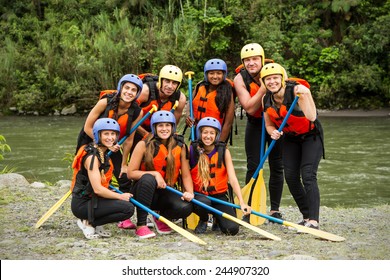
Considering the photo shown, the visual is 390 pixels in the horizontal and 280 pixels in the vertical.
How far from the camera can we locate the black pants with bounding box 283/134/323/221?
513cm

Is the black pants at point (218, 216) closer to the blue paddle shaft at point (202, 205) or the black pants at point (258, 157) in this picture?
the blue paddle shaft at point (202, 205)

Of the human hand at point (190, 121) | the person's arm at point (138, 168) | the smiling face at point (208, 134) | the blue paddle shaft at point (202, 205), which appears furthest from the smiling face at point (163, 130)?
the human hand at point (190, 121)

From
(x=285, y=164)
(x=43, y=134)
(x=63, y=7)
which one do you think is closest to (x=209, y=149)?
(x=285, y=164)

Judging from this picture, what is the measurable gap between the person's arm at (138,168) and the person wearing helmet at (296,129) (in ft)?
3.20

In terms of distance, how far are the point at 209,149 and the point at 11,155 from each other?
812cm

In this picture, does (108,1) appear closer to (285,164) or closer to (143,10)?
(143,10)

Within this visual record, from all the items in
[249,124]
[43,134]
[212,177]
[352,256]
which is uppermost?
[249,124]

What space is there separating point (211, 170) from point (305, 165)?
2.49 feet

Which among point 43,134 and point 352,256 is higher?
point 352,256

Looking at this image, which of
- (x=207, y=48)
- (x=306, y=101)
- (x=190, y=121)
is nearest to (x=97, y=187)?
(x=190, y=121)

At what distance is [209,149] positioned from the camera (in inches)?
203

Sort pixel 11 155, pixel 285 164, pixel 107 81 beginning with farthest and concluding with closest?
1. pixel 107 81
2. pixel 11 155
3. pixel 285 164

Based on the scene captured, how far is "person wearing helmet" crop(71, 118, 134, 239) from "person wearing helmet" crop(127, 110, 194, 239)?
0.57 ft

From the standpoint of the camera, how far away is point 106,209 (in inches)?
192
